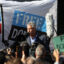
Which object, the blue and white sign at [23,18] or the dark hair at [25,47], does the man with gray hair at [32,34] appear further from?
the blue and white sign at [23,18]

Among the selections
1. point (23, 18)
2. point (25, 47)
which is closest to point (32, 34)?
point (25, 47)

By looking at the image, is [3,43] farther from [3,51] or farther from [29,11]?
[29,11]

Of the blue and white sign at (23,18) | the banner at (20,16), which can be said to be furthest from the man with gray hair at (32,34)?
the blue and white sign at (23,18)

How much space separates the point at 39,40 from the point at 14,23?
1.33 meters

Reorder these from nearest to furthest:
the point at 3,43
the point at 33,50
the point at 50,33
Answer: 1. the point at 33,50
2. the point at 50,33
3. the point at 3,43

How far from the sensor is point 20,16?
619 centimetres

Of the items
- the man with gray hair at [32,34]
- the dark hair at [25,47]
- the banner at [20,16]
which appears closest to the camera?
the dark hair at [25,47]

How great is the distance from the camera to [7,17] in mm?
6125

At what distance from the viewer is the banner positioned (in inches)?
241

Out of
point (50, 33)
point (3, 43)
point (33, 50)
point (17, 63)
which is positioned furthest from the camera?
point (3, 43)

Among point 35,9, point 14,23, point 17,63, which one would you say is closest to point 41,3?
point 35,9

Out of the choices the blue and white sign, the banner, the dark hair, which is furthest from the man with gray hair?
the blue and white sign

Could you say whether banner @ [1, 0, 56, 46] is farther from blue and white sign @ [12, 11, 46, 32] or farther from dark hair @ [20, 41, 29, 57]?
dark hair @ [20, 41, 29, 57]

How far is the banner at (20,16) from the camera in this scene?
20.1 feet
